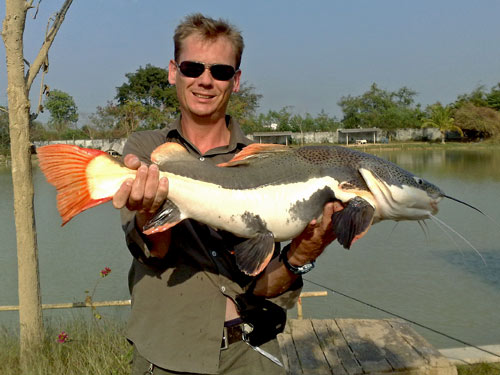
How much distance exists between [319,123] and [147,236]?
62601 millimetres

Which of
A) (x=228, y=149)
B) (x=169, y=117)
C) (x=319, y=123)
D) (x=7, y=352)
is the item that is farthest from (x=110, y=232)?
(x=319, y=123)

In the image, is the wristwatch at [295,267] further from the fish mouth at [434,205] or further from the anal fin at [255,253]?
the fish mouth at [434,205]

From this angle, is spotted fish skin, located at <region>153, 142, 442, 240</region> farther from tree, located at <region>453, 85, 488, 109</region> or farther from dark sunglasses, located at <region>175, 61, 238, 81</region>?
tree, located at <region>453, 85, 488, 109</region>

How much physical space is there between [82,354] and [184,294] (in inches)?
108

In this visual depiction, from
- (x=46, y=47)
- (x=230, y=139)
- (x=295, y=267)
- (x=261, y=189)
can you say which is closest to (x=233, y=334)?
(x=295, y=267)

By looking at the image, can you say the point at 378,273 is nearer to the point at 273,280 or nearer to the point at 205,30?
the point at 273,280

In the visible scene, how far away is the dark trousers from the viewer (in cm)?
249

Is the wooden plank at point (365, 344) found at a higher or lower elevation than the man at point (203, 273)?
lower

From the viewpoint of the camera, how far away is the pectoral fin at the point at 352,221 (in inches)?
83.2

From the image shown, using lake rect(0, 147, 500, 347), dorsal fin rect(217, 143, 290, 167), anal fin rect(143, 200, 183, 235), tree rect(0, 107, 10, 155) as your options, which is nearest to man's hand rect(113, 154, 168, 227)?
anal fin rect(143, 200, 183, 235)

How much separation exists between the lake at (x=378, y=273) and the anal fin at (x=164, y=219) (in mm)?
4454

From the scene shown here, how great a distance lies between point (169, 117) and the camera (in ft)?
146

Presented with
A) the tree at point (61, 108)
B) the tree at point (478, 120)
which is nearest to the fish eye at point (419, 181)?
the tree at point (478, 120)

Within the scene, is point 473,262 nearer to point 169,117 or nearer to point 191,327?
point 191,327
